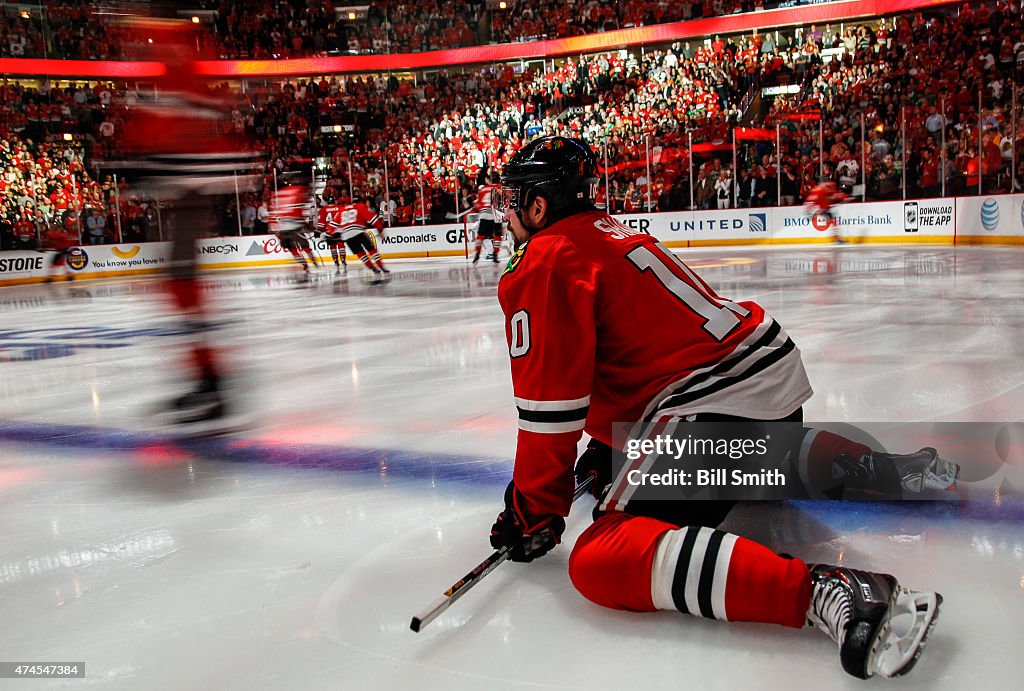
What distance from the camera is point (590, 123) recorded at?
1969cm

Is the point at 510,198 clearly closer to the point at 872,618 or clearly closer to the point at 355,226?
the point at 872,618

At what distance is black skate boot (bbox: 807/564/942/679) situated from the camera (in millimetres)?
1279

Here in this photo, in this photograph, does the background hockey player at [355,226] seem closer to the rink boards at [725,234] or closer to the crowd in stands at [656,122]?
the crowd in stands at [656,122]

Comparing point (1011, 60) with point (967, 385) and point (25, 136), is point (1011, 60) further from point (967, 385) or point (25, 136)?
point (25, 136)

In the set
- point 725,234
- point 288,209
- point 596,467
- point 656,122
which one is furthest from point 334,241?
point 596,467

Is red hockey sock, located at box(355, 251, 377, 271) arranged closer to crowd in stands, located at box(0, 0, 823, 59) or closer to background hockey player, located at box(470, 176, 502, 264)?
background hockey player, located at box(470, 176, 502, 264)

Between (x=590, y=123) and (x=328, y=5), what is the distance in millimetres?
8658

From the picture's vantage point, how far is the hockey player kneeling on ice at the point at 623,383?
1.46 metres

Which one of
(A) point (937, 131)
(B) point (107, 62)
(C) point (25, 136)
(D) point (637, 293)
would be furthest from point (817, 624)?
(B) point (107, 62)

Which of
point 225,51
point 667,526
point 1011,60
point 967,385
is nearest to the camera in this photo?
point 667,526

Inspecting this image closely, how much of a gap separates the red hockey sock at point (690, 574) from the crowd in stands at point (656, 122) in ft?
38.2

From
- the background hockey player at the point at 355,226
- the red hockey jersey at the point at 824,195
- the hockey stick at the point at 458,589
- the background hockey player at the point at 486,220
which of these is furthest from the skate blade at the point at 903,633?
the red hockey jersey at the point at 824,195

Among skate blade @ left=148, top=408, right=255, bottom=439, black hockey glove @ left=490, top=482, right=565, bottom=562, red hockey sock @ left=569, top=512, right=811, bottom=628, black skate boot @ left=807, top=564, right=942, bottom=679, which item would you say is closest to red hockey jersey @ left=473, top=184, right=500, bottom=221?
skate blade @ left=148, top=408, right=255, bottom=439

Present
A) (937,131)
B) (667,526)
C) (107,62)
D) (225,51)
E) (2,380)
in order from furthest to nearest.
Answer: (225,51) < (107,62) < (937,131) < (2,380) < (667,526)
